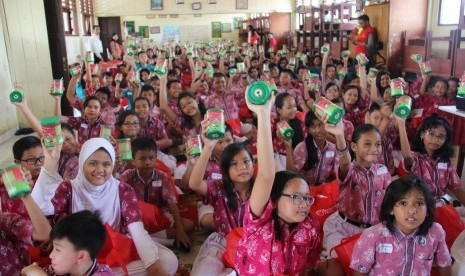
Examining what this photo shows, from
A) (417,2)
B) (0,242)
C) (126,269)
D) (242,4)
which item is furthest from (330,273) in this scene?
(242,4)

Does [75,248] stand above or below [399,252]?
above

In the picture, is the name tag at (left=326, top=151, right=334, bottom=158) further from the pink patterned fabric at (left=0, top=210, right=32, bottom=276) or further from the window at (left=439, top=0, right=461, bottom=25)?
the window at (left=439, top=0, right=461, bottom=25)

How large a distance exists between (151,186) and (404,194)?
1526 mm

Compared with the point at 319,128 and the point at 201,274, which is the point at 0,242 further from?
the point at 319,128

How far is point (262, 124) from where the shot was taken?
4.52 ft

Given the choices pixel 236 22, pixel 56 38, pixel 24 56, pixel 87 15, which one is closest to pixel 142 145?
pixel 24 56

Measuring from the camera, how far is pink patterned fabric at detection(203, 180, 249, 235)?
2.09 m

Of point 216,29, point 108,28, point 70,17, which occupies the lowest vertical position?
point 216,29

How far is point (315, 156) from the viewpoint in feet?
9.00

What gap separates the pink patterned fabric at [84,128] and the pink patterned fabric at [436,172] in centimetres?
236

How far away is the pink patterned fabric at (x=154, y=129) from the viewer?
3749 millimetres

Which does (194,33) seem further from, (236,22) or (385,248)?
(385,248)

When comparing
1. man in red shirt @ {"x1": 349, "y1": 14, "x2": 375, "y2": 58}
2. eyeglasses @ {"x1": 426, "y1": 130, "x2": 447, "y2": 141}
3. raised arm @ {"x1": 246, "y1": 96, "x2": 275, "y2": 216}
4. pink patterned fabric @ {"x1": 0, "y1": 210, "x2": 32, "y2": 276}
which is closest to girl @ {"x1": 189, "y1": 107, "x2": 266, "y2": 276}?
raised arm @ {"x1": 246, "y1": 96, "x2": 275, "y2": 216}

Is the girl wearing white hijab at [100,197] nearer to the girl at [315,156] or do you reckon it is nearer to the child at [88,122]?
the girl at [315,156]
